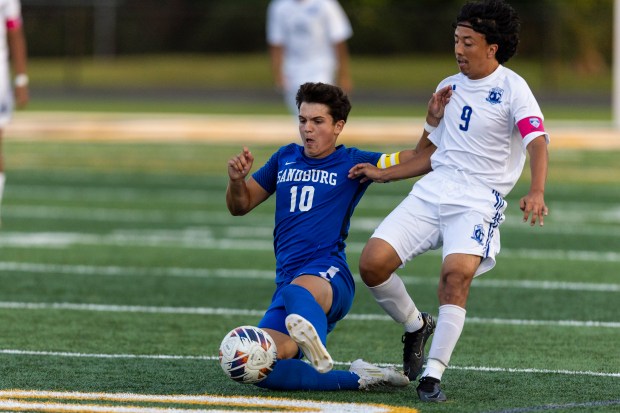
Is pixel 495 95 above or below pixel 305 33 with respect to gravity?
above

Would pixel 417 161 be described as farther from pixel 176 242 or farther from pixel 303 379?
pixel 176 242

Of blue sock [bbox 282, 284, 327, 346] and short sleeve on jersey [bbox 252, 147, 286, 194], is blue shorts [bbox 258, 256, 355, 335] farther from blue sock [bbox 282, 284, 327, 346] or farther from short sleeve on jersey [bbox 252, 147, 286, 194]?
short sleeve on jersey [bbox 252, 147, 286, 194]

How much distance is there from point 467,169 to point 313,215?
72 centimetres

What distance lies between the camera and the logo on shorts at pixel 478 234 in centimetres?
623

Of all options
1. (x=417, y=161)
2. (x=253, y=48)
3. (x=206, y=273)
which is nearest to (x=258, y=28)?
(x=253, y=48)

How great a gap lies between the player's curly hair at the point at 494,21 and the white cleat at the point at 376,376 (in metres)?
1.49

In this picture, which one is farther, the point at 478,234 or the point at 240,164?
the point at 240,164

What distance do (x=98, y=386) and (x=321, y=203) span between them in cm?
128

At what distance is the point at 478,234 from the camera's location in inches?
246

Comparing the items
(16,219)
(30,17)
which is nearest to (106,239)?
(16,219)

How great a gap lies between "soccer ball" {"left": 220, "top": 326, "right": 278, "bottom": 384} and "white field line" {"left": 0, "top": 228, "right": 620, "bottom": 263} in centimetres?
544

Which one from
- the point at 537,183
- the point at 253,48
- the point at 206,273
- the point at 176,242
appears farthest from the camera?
the point at 253,48

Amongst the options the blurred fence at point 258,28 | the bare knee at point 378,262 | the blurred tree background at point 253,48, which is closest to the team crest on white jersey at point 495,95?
the bare knee at point 378,262

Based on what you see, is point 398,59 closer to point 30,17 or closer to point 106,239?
point 30,17
